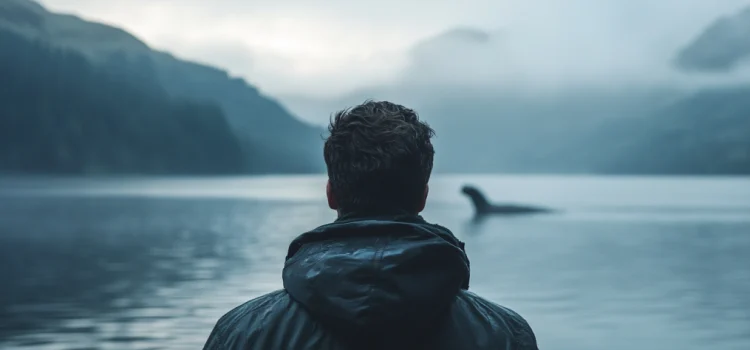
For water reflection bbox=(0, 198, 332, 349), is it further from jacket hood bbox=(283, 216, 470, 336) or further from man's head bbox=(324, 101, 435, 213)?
jacket hood bbox=(283, 216, 470, 336)

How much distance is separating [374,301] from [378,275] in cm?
7

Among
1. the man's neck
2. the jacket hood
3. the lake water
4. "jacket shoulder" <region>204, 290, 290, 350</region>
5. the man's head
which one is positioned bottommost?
the lake water

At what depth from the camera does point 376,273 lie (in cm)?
235

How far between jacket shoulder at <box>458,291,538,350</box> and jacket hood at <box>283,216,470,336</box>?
105 millimetres

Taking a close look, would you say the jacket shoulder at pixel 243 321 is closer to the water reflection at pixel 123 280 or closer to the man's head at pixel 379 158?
the man's head at pixel 379 158

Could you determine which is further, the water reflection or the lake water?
the lake water

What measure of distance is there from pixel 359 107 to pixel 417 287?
23.7 inches

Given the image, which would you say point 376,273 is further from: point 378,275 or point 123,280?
point 123,280

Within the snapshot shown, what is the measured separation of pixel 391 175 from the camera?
264 centimetres

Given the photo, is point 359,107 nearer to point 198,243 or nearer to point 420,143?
point 420,143

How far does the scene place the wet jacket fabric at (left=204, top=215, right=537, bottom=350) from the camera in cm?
237

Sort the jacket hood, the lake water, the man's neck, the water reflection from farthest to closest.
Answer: the lake water → the water reflection → the man's neck → the jacket hood

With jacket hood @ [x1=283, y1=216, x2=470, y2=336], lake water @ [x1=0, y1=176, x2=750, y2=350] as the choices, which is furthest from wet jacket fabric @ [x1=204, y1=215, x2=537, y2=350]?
lake water @ [x1=0, y1=176, x2=750, y2=350]

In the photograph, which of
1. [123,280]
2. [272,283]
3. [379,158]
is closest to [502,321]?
[379,158]
